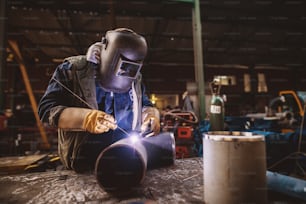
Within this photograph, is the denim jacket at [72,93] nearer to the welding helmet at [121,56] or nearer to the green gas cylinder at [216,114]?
the welding helmet at [121,56]

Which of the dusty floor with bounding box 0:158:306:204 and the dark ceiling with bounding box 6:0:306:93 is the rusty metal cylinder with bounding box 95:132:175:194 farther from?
→ the dark ceiling with bounding box 6:0:306:93

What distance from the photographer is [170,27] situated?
397 centimetres

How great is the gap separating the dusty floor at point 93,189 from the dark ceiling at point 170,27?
5.89ft

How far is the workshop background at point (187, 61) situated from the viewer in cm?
170

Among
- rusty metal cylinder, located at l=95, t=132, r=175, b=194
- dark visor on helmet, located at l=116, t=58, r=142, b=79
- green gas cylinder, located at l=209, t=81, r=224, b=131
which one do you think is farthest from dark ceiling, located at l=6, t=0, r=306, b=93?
rusty metal cylinder, located at l=95, t=132, r=175, b=194

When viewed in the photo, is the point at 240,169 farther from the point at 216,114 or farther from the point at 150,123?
the point at 216,114

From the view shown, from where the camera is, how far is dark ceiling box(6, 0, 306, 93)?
307cm

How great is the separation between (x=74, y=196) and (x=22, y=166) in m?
0.75

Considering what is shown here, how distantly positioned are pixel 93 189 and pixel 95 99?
535 mm

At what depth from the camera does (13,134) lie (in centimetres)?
348

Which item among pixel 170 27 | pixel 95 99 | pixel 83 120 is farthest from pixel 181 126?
pixel 170 27

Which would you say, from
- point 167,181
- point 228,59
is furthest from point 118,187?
point 228,59

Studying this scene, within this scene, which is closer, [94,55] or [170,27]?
[94,55]

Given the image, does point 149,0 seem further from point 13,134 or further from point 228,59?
point 228,59
